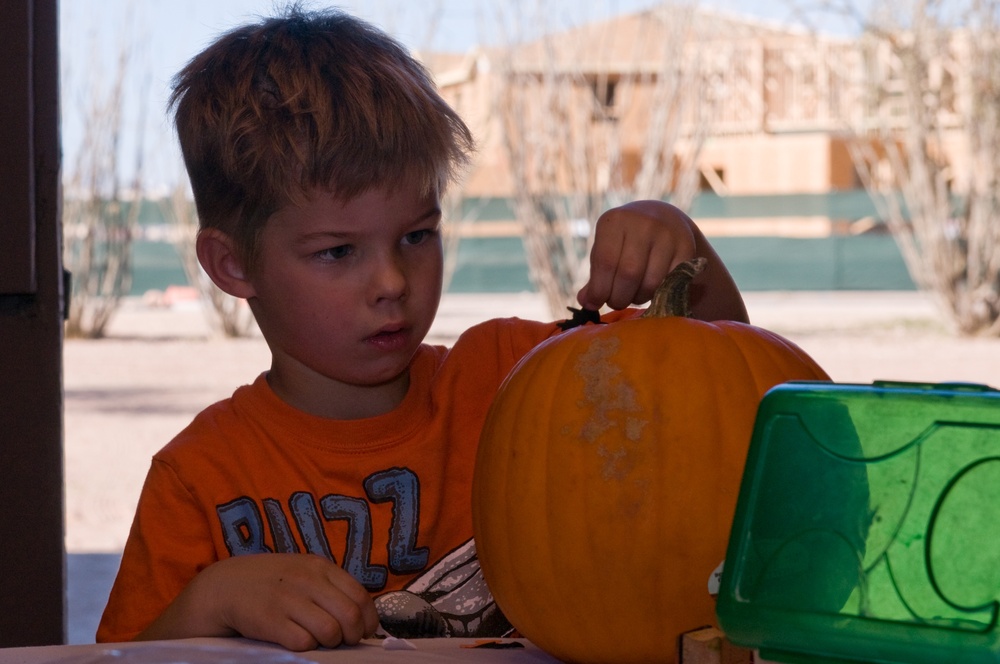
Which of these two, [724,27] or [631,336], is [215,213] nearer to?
[631,336]

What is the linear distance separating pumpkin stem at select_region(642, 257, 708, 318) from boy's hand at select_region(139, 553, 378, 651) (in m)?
0.31

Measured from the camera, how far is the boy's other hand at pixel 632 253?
42.2 inches

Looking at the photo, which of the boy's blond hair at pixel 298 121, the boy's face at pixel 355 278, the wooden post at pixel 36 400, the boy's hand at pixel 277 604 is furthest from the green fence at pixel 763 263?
the boy's hand at pixel 277 604

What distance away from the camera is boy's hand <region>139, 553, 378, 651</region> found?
875mm

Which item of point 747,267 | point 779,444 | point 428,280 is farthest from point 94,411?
Answer: point 747,267

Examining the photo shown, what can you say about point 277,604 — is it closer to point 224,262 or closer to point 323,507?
point 323,507

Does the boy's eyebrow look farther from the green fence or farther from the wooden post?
the green fence

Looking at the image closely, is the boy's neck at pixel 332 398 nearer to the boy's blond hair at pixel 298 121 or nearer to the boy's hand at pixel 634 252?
the boy's blond hair at pixel 298 121

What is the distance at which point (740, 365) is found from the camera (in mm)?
847

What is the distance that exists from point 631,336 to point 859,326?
8865 mm

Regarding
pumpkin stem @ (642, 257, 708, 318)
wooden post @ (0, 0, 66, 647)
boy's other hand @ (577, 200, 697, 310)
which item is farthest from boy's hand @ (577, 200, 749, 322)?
wooden post @ (0, 0, 66, 647)

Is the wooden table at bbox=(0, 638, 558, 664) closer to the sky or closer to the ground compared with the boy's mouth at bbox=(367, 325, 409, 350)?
closer to the ground

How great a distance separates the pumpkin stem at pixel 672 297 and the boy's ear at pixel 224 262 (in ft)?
1.65

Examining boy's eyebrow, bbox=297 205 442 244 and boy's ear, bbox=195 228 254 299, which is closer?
boy's eyebrow, bbox=297 205 442 244
